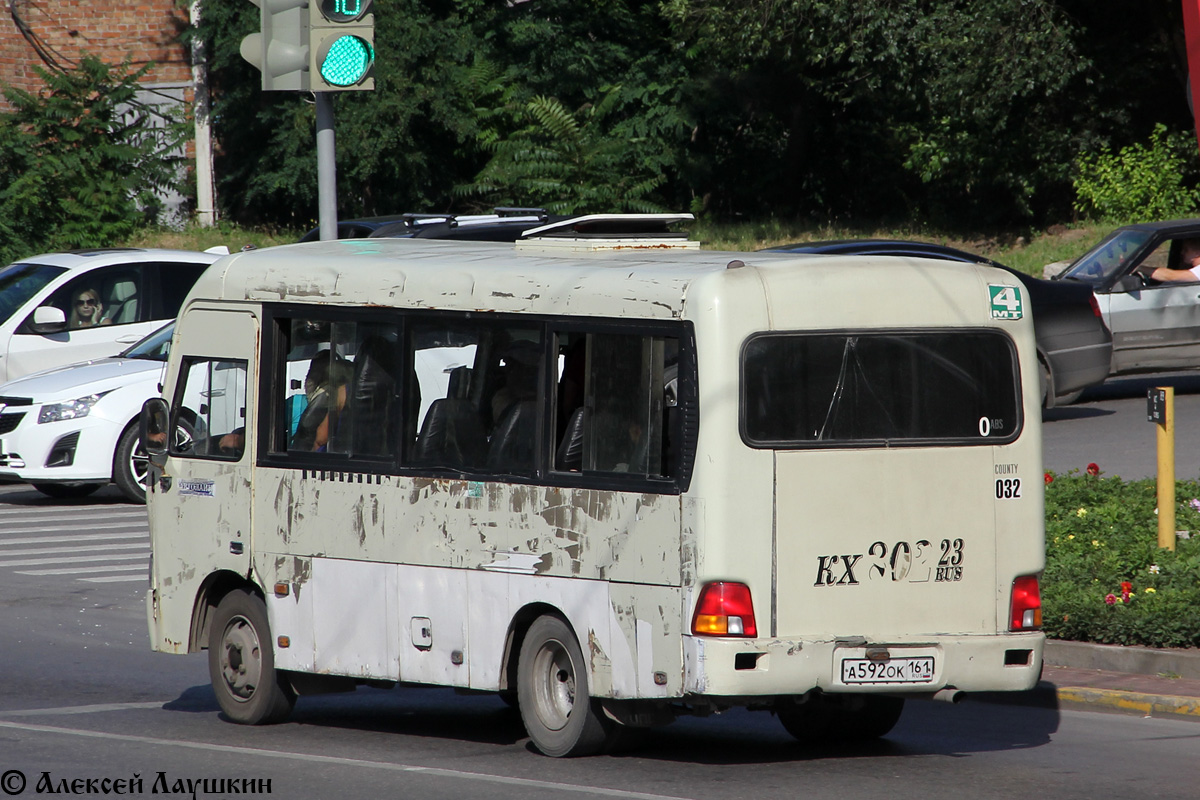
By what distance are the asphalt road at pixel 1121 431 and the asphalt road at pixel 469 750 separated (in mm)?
6475

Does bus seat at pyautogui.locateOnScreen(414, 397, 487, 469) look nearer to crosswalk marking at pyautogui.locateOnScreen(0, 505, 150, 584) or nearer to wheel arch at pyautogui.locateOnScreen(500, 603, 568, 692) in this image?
wheel arch at pyautogui.locateOnScreen(500, 603, 568, 692)

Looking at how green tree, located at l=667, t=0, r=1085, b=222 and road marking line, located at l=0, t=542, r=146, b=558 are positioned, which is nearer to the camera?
road marking line, located at l=0, t=542, r=146, b=558

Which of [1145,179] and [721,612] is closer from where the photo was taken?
[721,612]

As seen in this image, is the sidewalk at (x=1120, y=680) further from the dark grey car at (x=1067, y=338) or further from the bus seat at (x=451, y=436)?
the dark grey car at (x=1067, y=338)

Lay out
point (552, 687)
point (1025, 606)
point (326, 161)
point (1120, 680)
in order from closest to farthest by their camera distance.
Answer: point (1025, 606) < point (552, 687) < point (1120, 680) < point (326, 161)

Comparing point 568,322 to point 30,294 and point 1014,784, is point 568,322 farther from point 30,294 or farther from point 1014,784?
point 30,294

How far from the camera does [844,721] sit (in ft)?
27.5

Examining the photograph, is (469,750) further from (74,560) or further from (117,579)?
(74,560)

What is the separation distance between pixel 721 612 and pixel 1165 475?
4.75m

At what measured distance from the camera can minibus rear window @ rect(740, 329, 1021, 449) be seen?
7391mm

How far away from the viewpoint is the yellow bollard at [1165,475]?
10.8 meters

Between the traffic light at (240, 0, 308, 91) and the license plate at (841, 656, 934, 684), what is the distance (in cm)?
597

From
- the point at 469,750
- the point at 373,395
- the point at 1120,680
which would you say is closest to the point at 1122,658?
→ the point at 1120,680

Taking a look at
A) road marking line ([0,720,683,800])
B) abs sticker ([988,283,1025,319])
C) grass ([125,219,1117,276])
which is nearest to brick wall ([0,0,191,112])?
grass ([125,219,1117,276])
